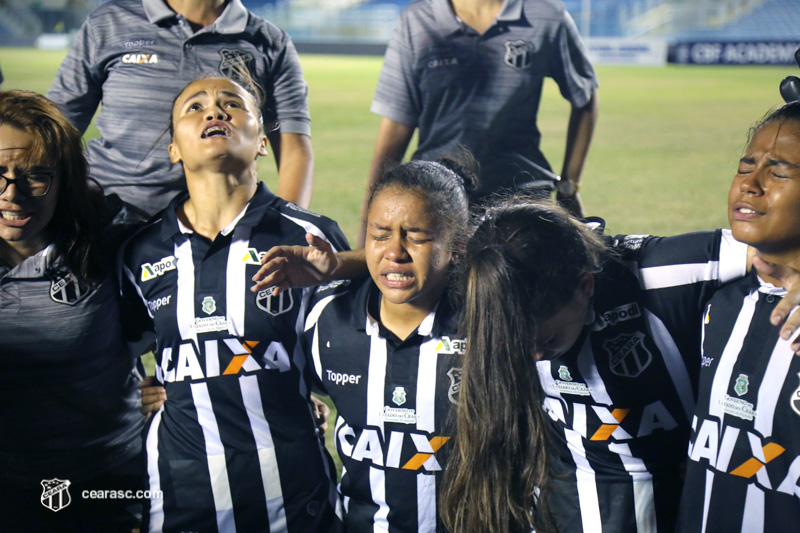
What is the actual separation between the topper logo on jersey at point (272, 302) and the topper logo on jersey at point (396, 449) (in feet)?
1.10

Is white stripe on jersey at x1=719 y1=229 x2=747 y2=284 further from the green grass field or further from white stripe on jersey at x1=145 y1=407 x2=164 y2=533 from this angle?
the green grass field

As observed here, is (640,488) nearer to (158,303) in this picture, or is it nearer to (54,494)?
(158,303)

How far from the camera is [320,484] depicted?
1.83 m

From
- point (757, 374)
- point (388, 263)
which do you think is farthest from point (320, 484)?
point (757, 374)

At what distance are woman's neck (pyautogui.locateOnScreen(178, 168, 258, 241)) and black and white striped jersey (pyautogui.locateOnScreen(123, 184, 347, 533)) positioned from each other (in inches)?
1.4

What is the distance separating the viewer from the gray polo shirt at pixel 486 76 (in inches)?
106

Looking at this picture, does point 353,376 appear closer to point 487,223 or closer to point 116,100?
point 487,223

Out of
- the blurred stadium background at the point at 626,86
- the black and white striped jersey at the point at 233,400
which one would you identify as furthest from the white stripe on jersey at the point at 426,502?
the blurred stadium background at the point at 626,86

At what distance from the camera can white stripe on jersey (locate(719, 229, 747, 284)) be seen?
1604mm

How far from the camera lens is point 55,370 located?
193 centimetres

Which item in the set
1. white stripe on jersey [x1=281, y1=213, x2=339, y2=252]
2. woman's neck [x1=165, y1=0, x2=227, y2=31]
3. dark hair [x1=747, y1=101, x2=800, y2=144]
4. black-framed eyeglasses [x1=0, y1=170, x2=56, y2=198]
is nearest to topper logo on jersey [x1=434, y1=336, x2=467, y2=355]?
white stripe on jersey [x1=281, y1=213, x2=339, y2=252]

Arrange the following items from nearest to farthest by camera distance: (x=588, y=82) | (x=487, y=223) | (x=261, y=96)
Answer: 1. (x=487, y=223)
2. (x=261, y=96)
3. (x=588, y=82)

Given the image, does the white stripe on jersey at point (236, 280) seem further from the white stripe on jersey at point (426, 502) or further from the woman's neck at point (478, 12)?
the woman's neck at point (478, 12)

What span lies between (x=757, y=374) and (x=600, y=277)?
1.18 feet
